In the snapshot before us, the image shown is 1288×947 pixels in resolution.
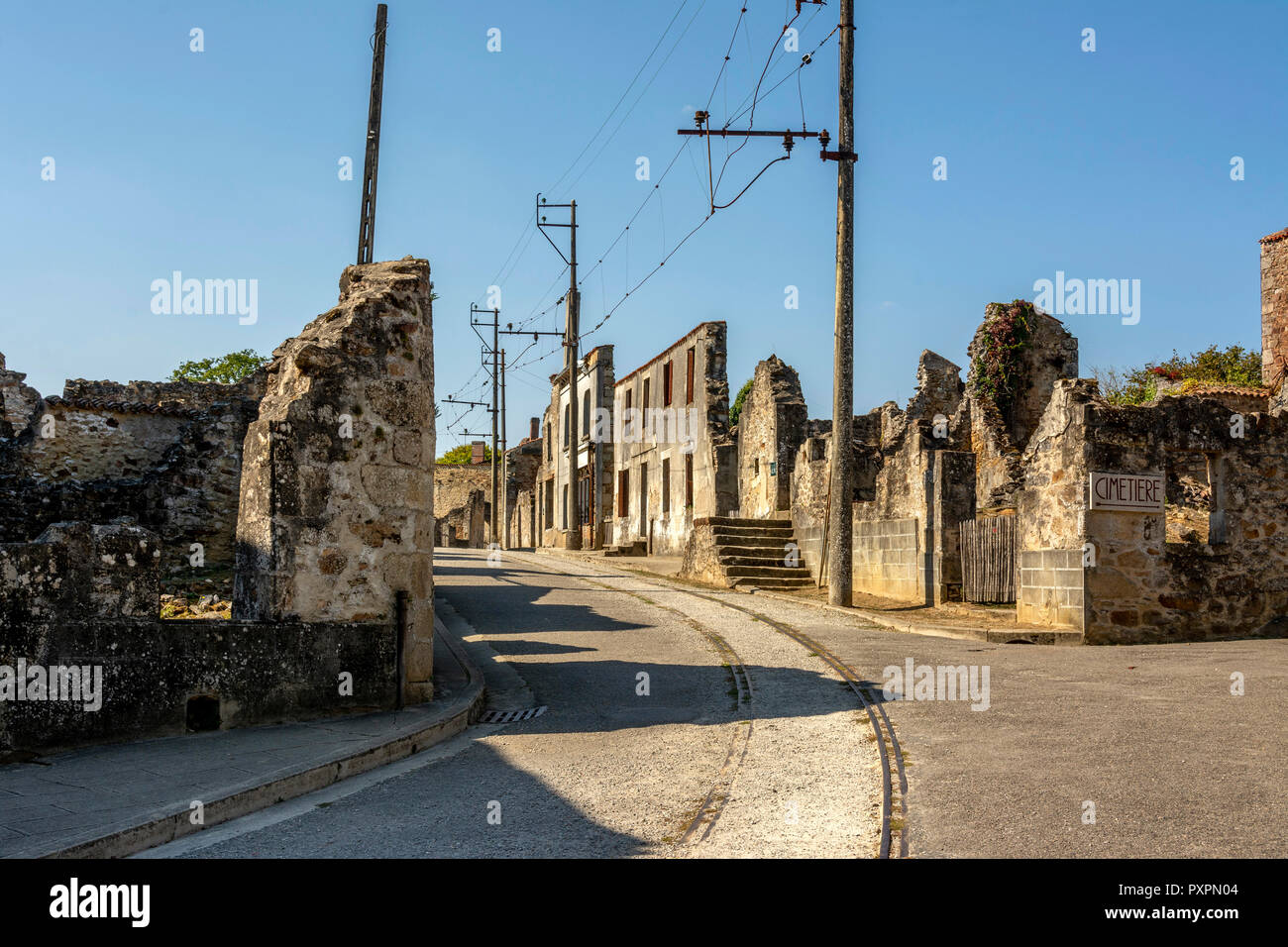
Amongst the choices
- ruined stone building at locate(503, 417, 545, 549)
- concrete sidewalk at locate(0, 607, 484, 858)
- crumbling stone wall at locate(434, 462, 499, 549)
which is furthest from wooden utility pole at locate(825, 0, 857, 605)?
crumbling stone wall at locate(434, 462, 499, 549)

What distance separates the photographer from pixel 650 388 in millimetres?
35875

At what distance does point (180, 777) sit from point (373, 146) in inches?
560

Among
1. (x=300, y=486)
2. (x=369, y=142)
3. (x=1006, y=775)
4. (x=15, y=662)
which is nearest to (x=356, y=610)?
(x=300, y=486)

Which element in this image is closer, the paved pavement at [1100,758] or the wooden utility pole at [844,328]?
the paved pavement at [1100,758]

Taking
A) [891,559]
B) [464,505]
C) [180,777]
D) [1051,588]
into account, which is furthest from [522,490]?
[180,777]

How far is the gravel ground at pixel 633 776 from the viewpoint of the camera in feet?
18.0

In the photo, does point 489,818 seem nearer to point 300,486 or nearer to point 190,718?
point 190,718

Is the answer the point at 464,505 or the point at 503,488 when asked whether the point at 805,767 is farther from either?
the point at 464,505

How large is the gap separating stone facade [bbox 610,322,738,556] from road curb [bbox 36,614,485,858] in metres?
20.3

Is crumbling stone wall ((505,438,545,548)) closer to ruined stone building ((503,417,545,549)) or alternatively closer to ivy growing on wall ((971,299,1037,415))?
ruined stone building ((503,417,545,549))

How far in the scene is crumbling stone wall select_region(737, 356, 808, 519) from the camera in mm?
25359

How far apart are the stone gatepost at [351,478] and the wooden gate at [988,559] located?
9.88 m

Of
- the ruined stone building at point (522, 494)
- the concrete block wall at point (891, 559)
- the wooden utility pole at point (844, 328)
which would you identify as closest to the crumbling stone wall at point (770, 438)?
the concrete block wall at point (891, 559)

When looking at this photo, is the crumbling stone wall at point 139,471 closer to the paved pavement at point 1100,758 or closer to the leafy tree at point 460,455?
the paved pavement at point 1100,758
